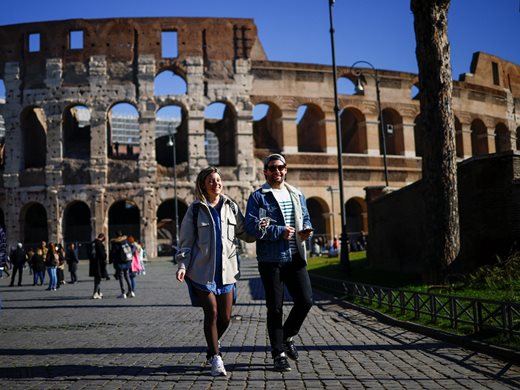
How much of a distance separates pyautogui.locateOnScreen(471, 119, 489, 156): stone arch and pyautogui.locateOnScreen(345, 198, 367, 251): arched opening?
9.99 m

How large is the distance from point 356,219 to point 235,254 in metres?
30.3

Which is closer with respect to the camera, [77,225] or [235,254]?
[235,254]

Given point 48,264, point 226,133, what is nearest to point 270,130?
point 226,133

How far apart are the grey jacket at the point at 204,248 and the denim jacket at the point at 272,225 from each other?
0.13 metres

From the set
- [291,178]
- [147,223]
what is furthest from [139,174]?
[291,178]

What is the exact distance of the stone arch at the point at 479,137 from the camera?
3775cm

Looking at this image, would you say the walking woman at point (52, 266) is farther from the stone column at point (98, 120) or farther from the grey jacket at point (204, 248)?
the stone column at point (98, 120)

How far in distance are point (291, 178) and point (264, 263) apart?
89.2 feet

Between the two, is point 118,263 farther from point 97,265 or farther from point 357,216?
point 357,216

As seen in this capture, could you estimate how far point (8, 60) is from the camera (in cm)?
3225

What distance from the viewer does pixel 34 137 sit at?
34094 mm

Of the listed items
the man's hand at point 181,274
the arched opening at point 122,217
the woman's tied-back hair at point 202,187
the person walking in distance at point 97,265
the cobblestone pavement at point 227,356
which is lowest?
the cobblestone pavement at point 227,356

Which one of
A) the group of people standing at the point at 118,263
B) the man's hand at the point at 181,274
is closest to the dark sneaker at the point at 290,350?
the man's hand at the point at 181,274

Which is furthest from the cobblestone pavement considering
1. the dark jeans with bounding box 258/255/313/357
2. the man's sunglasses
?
the man's sunglasses
